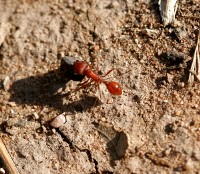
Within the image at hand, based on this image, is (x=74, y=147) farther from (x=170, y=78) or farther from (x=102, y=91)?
(x=170, y=78)

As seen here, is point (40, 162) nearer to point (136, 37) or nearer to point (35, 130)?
point (35, 130)

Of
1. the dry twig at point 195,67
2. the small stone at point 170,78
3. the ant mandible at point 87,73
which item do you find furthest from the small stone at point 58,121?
the dry twig at point 195,67

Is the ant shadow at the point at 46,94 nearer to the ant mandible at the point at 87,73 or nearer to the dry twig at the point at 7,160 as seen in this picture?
the ant mandible at the point at 87,73

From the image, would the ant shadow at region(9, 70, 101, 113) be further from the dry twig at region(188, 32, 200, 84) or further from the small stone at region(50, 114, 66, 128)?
the dry twig at region(188, 32, 200, 84)

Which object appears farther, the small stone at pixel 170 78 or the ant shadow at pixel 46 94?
the ant shadow at pixel 46 94

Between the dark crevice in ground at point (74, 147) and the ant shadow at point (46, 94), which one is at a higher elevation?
the ant shadow at point (46, 94)

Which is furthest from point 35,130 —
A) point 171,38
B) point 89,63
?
point 171,38
